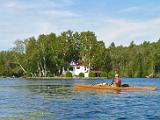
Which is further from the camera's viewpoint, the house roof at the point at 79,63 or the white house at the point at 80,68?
the white house at the point at 80,68

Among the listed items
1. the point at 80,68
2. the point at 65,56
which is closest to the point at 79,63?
the point at 80,68

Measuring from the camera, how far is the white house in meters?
153

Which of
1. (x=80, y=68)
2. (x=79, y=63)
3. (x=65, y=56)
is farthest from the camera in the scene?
(x=80, y=68)

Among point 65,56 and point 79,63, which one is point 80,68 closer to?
point 79,63

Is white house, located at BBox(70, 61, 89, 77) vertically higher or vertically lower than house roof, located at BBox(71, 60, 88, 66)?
lower

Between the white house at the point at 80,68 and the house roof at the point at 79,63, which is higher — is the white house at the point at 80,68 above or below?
below

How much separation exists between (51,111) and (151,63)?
130m

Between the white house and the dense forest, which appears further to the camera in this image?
the white house

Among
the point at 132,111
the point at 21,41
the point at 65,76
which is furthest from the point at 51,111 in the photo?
the point at 21,41

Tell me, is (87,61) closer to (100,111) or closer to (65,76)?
(65,76)

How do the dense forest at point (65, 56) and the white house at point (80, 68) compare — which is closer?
the dense forest at point (65, 56)

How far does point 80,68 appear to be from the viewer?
157 metres

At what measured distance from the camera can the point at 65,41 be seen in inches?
5969

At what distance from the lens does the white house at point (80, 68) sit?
153000 mm
